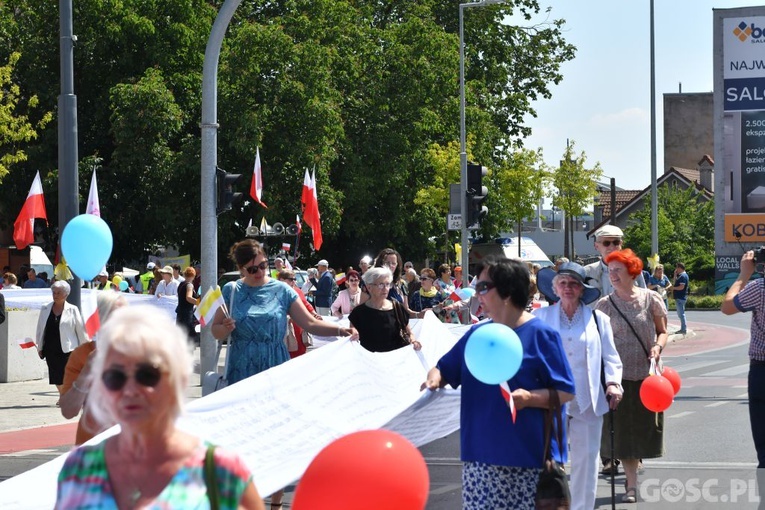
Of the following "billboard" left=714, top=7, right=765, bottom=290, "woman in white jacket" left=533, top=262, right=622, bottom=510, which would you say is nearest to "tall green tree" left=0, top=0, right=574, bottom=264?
"billboard" left=714, top=7, right=765, bottom=290

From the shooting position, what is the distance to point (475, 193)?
23688 millimetres

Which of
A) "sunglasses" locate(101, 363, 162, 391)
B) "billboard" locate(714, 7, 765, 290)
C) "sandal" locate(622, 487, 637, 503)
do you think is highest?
"billboard" locate(714, 7, 765, 290)

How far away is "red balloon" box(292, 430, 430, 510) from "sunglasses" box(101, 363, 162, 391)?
65cm

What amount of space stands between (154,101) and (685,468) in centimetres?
2898

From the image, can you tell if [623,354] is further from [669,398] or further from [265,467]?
[265,467]

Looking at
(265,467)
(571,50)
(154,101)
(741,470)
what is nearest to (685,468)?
(741,470)

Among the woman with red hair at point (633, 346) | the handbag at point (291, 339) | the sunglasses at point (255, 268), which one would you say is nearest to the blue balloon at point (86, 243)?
the sunglasses at point (255, 268)

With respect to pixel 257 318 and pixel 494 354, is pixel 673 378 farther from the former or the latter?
pixel 494 354

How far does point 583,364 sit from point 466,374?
235cm

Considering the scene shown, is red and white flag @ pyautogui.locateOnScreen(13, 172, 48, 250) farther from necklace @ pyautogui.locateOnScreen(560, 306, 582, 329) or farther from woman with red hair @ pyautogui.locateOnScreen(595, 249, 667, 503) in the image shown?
necklace @ pyautogui.locateOnScreen(560, 306, 582, 329)

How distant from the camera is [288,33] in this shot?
39812mm

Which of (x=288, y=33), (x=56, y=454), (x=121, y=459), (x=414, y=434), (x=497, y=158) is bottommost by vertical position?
(x=56, y=454)

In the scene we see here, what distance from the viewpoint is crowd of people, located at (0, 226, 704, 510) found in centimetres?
301

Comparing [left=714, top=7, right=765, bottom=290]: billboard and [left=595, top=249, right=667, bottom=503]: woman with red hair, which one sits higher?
[left=714, top=7, right=765, bottom=290]: billboard
